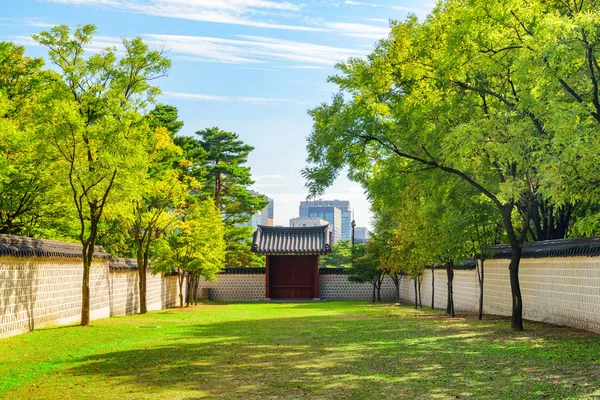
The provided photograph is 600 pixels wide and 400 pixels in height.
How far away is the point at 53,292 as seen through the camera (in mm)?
18578

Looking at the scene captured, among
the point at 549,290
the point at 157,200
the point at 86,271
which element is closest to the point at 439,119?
the point at 549,290

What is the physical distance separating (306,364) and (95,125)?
10181 millimetres

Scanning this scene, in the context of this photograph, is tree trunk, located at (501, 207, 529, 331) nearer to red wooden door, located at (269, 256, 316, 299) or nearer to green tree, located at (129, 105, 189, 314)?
green tree, located at (129, 105, 189, 314)

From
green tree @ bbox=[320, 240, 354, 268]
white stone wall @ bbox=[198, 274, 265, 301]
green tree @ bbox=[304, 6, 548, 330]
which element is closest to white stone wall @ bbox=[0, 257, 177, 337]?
green tree @ bbox=[304, 6, 548, 330]

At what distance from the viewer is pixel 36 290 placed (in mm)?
17281

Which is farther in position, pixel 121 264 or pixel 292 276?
pixel 292 276

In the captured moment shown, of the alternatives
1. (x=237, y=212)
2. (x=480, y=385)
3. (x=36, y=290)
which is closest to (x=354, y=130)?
(x=36, y=290)

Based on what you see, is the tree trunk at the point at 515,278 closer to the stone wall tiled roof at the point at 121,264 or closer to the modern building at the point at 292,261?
the stone wall tiled roof at the point at 121,264

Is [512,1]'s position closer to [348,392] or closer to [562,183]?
[562,183]

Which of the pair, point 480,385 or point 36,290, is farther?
point 36,290

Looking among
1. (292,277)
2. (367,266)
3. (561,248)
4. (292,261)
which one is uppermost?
(561,248)

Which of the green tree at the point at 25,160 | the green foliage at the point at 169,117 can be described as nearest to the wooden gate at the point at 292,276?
the green foliage at the point at 169,117

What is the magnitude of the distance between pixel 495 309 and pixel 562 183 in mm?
13410

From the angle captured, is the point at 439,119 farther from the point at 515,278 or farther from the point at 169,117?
the point at 169,117
